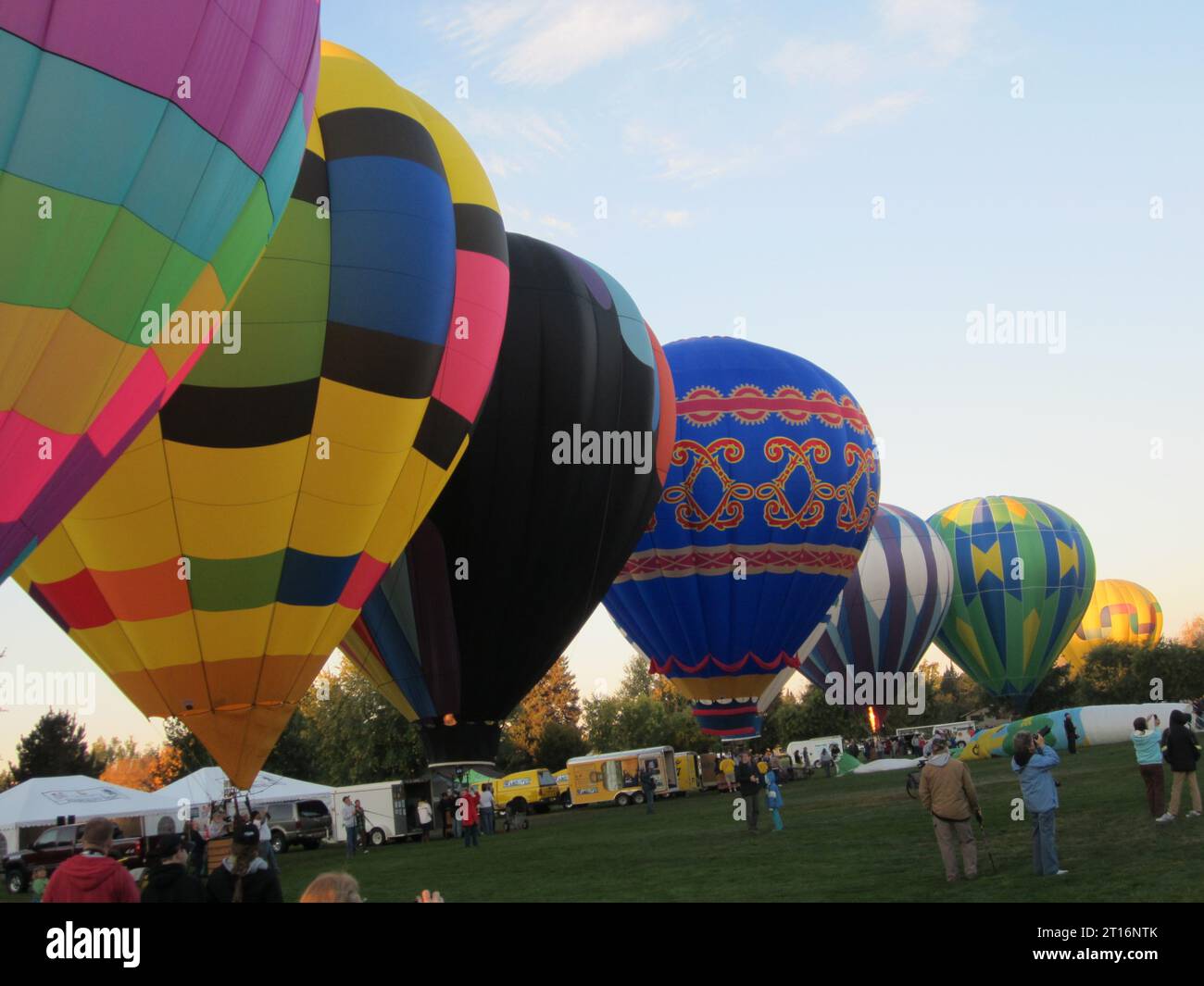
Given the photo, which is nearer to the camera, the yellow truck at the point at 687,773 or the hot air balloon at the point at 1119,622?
the yellow truck at the point at 687,773

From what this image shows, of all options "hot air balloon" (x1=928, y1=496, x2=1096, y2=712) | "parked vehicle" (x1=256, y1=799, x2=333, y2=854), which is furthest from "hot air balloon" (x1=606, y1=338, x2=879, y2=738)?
"hot air balloon" (x1=928, y1=496, x2=1096, y2=712)

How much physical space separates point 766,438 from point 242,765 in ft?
45.1

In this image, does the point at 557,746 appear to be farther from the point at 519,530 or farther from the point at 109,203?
the point at 109,203

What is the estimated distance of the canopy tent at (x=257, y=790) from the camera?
26516 millimetres

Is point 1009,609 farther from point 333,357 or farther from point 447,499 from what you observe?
point 333,357

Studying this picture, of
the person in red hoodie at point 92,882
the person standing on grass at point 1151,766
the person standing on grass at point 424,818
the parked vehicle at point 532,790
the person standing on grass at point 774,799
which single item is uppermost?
the person in red hoodie at point 92,882

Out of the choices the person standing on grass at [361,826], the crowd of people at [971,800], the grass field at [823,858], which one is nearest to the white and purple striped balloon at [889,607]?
the grass field at [823,858]

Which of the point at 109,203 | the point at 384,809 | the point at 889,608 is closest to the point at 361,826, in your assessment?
the point at 384,809

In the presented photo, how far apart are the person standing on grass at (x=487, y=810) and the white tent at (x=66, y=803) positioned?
672 cm

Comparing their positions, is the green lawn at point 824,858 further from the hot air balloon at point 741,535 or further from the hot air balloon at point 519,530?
the hot air balloon at point 741,535

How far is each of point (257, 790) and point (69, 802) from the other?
3.50 m

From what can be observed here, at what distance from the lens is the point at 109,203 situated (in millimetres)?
7289

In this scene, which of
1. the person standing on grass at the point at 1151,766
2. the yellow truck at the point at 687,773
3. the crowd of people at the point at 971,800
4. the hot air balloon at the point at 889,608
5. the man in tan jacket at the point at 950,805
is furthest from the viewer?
the hot air balloon at the point at 889,608

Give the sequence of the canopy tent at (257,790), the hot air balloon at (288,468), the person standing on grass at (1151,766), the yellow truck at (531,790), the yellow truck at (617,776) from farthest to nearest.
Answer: the yellow truck at (531,790)
the yellow truck at (617,776)
the canopy tent at (257,790)
the person standing on grass at (1151,766)
the hot air balloon at (288,468)
